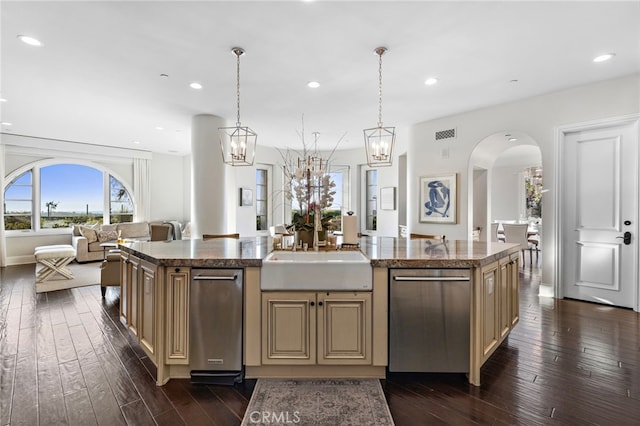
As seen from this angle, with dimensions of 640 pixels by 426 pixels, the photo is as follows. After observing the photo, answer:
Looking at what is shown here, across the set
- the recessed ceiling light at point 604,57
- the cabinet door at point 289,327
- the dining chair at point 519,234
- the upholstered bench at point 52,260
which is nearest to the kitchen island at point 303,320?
the cabinet door at point 289,327

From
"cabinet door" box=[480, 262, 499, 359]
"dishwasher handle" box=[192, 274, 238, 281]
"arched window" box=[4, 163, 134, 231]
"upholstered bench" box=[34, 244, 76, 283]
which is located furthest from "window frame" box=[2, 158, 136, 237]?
"cabinet door" box=[480, 262, 499, 359]

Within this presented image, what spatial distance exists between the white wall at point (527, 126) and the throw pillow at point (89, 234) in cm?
709

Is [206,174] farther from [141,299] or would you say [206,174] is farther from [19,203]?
[19,203]

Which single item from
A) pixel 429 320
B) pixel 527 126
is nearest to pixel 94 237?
pixel 429 320

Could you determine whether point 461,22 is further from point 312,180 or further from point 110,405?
point 110,405

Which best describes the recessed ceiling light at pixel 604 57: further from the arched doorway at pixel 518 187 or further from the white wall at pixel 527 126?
the arched doorway at pixel 518 187

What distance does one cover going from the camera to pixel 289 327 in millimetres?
2121

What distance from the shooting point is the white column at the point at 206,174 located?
5.19 metres

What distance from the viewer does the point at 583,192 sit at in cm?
407

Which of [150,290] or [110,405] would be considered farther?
[150,290]

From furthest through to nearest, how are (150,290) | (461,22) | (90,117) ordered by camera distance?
(90,117) < (461,22) < (150,290)

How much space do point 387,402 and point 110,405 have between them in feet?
5.76

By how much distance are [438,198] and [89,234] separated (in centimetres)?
762

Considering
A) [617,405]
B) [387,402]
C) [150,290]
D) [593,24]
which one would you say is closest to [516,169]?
[593,24]
